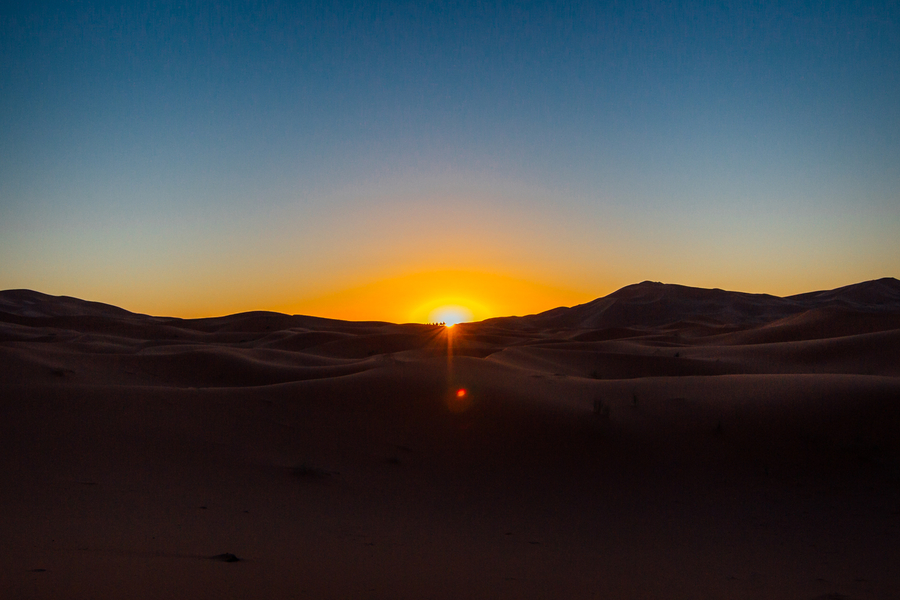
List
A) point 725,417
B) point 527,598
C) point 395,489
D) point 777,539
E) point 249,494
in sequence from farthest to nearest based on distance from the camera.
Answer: point 725,417
point 395,489
point 249,494
point 777,539
point 527,598

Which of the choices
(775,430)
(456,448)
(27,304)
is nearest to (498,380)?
(456,448)

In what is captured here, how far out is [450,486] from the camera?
499cm

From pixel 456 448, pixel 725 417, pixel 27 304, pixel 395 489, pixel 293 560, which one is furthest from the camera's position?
pixel 27 304

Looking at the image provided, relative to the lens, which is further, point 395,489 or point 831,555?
point 395,489

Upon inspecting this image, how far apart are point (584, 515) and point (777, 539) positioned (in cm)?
131


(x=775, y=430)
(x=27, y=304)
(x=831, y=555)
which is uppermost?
(x=27, y=304)

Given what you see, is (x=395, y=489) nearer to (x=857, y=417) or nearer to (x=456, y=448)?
(x=456, y=448)

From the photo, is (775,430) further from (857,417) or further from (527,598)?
(527,598)

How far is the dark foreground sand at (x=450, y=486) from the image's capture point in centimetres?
318

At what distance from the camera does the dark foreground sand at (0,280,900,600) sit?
10.4 ft

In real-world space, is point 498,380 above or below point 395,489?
above

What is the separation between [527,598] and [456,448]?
282cm

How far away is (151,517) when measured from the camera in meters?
3.75

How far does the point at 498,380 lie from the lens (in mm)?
8414
